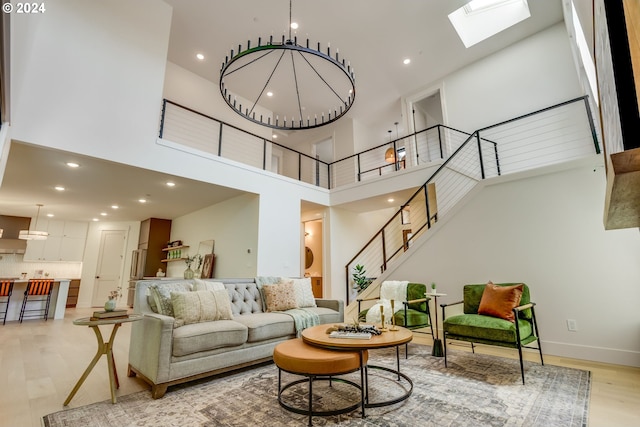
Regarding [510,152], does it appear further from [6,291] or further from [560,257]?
[6,291]

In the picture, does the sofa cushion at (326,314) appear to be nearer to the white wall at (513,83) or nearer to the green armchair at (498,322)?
A: the green armchair at (498,322)

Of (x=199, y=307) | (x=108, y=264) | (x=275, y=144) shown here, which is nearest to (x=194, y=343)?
(x=199, y=307)

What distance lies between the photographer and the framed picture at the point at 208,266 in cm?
671

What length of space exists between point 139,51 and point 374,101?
563 cm

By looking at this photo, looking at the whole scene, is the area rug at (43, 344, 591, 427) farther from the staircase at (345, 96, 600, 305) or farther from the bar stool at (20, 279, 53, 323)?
the bar stool at (20, 279, 53, 323)

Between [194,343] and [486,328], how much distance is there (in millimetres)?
2866

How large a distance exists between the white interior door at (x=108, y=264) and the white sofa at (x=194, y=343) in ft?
24.9

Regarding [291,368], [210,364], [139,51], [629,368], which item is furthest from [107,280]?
[629,368]

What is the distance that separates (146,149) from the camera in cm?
450

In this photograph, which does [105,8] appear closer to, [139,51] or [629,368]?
[139,51]

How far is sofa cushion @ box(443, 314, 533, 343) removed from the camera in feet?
9.40

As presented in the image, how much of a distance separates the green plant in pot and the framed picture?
3.44m

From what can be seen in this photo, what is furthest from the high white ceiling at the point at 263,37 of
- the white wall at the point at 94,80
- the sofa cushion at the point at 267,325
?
the sofa cushion at the point at 267,325

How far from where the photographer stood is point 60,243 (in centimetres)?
892
